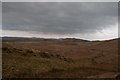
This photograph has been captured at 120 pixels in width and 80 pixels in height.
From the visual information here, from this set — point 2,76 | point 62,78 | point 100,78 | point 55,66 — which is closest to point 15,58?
point 55,66

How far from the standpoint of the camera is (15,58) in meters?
25.1

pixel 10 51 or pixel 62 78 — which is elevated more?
pixel 10 51

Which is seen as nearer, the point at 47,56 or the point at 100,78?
the point at 100,78

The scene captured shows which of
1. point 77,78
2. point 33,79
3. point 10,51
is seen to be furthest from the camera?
point 10,51

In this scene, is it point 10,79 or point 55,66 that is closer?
point 10,79

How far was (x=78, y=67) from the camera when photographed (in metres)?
26.3

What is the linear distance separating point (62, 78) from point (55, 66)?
5726mm

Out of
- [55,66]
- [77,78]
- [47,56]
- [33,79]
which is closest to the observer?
[33,79]

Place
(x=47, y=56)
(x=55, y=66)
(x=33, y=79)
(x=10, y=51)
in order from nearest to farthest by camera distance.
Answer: (x=33, y=79) < (x=55, y=66) < (x=10, y=51) < (x=47, y=56)

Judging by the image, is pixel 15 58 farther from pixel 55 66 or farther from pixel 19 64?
pixel 55 66

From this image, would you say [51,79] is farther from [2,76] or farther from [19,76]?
[2,76]

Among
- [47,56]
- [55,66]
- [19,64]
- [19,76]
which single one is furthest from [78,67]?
[19,76]

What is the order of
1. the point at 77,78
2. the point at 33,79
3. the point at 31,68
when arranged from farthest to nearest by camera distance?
the point at 31,68, the point at 77,78, the point at 33,79

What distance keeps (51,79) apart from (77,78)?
230 centimetres
